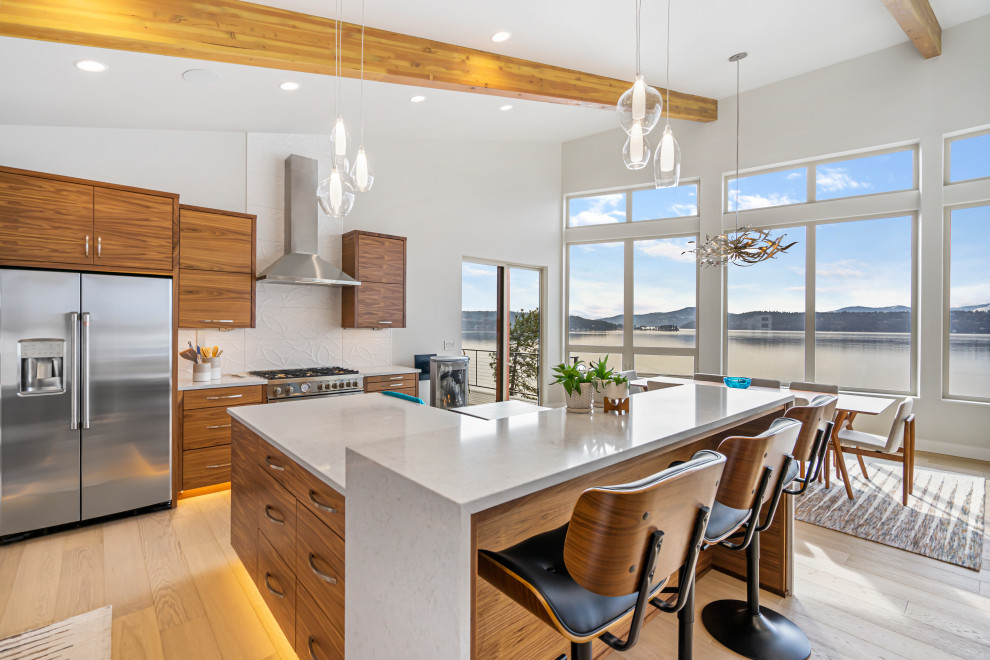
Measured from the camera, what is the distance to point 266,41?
2824 millimetres

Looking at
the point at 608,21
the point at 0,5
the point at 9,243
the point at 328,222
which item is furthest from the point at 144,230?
the point at 608,21

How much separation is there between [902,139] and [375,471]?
621 cm

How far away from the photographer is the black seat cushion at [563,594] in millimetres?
1035

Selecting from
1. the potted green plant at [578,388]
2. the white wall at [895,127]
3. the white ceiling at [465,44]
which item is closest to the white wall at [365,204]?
the white ceiling at [465,44]

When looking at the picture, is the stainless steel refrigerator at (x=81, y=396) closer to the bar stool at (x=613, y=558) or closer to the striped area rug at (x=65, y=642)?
the striped area rug at (x=65, y=642)

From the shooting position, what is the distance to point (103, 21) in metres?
2.34

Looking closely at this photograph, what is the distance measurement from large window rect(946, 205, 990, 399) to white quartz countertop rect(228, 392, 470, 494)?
5.38 metres

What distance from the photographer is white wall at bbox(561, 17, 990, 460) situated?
4.59 m

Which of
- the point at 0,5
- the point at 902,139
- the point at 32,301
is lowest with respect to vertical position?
the point at 32,301

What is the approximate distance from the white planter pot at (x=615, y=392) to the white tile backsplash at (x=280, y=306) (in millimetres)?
3617

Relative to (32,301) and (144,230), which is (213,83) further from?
(32,301)

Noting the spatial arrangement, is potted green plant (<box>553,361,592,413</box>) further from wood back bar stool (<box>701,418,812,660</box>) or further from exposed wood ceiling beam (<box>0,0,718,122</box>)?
exposed wood ceiling beam (<box>0,0,718,122</box>)

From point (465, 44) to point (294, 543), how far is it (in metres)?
3.62

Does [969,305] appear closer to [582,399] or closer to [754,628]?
[754,628]
